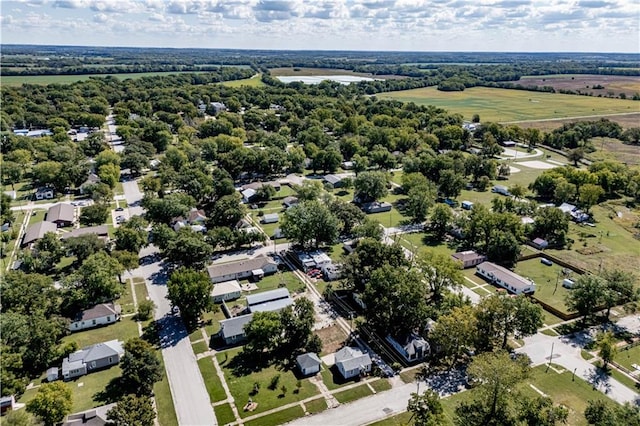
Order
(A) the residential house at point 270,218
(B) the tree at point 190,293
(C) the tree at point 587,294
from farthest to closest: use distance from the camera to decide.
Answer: (A) the residential house at point 270,218 < (C) the tree at point 587,294 < (B) the tree at point 190,293

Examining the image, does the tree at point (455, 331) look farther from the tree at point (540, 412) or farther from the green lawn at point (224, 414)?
the green lawn at point (224, 414)

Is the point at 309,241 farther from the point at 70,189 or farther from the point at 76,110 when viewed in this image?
the point at 76,110

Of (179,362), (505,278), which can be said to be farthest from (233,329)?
(505,278)

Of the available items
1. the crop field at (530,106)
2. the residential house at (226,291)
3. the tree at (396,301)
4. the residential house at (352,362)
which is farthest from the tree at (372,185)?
the crop field at (530,106)

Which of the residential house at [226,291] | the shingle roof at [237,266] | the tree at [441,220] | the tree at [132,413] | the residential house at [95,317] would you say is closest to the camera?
the tree at [132,413]

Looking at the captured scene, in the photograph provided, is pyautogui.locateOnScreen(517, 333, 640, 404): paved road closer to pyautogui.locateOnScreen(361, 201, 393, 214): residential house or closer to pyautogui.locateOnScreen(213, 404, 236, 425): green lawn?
pyautogui.locateOnScreen(213, 404, 236, 425): green lawn

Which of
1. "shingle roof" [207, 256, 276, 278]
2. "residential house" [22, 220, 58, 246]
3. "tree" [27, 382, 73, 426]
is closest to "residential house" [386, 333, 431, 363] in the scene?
"shingle roof" [207, 256, 276, 278]

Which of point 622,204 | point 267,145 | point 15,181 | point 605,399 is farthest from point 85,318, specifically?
point 622,204

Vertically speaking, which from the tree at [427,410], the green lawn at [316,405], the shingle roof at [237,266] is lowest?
the green lawn at [316,405]

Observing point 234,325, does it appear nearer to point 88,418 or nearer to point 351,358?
point 351,358
